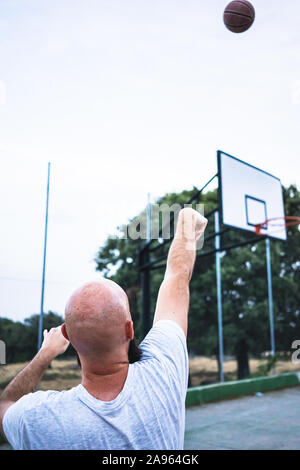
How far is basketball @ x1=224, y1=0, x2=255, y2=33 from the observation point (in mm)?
4707

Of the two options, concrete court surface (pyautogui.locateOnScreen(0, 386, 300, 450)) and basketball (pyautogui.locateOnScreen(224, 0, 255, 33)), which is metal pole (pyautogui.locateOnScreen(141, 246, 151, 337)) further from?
basketball (pyautogui.locateOnScreen(224, 0, 255, 33))

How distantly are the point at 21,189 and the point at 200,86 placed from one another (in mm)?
4744

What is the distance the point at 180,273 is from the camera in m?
1.23

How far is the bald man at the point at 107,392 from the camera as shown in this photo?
90 cm

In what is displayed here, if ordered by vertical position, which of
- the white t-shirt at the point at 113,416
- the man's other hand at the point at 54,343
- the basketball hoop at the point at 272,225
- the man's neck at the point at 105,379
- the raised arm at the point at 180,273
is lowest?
the white t-shirt at the point at 113,416

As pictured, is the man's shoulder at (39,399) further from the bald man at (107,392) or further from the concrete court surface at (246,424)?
the concrete court surface at (246,424)

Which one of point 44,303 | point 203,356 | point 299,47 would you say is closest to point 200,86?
point 299,47

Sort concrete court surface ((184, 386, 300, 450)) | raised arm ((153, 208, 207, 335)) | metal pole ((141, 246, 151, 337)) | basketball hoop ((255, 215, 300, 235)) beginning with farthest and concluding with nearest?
metal pole ((141, 246, 151, 337)), basketball hoop ((255, 215, 300, 235)), concrete court surface ((184, 386, 300, 450)), raised arm ((153, 208, 207, 335))

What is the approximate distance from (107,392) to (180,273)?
42 cm

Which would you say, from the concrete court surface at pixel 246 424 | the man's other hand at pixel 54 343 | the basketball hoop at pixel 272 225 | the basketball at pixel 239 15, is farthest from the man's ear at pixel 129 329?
the basketball hoop at pixel 272 225

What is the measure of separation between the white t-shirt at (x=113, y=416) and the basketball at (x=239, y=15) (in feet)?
15.6

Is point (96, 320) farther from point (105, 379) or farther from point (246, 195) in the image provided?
point (246, 195)

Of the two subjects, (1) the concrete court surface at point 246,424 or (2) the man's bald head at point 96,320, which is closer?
(2) the man's bald head at point 96,320

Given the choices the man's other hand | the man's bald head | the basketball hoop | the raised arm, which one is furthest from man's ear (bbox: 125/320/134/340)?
the basketball hoop
